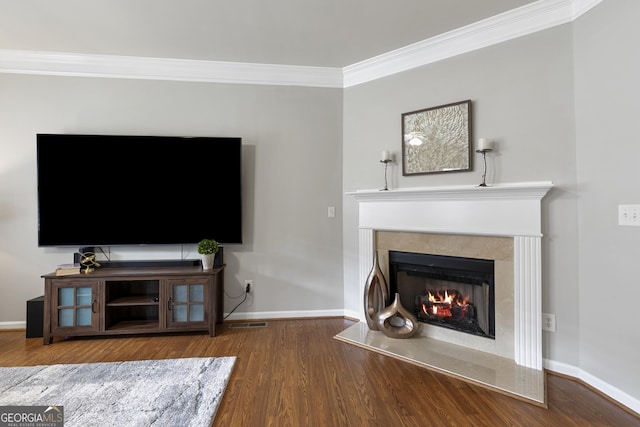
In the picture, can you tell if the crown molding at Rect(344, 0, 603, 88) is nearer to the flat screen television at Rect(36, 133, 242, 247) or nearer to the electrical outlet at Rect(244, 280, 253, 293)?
the flat screen television at Rect(36, 133, 242, 247)

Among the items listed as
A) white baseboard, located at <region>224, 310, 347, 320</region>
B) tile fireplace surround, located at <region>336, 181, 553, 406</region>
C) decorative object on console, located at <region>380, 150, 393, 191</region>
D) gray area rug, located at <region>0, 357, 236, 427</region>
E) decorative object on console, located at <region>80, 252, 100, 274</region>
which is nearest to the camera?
gray area rug, located at <region>0, 357, 236, 427</region>

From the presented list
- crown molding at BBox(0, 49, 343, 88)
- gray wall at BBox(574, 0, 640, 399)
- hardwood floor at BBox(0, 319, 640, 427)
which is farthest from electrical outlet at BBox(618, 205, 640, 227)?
crown molding at BBox(0, 49, 343, 88)

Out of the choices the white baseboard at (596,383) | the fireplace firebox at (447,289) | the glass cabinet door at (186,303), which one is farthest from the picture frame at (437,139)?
the glass cabinet door at (186,303)

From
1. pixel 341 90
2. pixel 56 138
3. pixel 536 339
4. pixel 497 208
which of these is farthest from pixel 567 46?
pixel 56 138

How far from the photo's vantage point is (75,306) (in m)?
2.34

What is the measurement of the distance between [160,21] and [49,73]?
143 cm

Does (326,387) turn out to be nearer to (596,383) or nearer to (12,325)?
(596,383)

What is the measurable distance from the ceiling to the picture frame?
0.66 meters

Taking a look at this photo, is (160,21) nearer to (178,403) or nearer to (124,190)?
(124,190)

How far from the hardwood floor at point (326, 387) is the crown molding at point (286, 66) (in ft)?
8.16

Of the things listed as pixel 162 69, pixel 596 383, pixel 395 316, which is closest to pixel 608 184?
pixel 596 383

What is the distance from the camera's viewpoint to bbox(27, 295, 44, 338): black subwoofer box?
240cm

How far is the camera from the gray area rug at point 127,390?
4.81 feet

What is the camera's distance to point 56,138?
8.19ft
